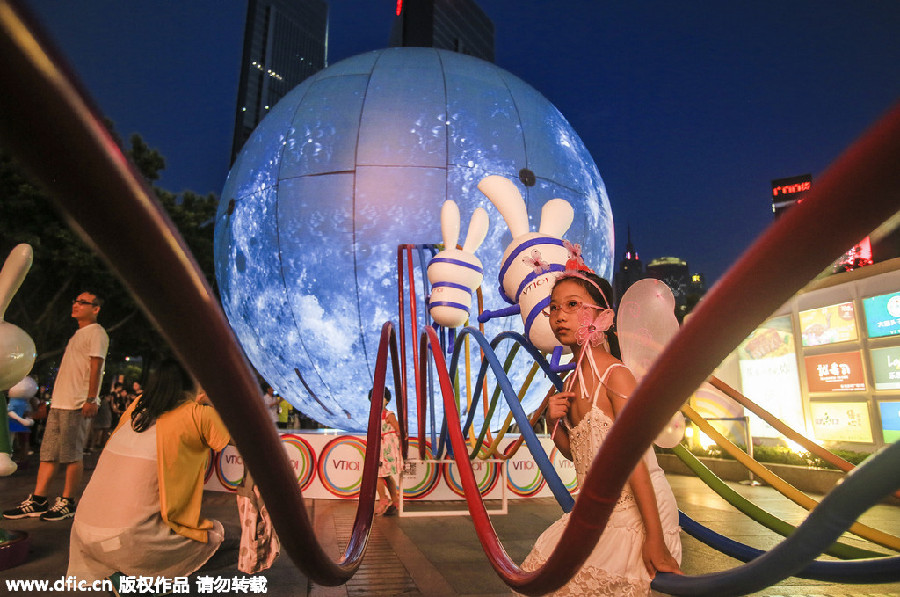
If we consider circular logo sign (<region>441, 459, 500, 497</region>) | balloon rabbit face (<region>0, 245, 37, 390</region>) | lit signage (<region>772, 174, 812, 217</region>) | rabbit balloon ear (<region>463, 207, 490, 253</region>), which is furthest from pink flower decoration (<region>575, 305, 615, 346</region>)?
lit signage (<region>772, 174, 812, 217</region>)

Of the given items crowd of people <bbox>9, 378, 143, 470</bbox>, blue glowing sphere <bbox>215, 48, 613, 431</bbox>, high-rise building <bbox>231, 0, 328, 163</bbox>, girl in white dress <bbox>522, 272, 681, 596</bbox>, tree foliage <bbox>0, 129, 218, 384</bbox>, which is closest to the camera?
girl in white dress <bbox>522, 272, 681, 596</bbox>

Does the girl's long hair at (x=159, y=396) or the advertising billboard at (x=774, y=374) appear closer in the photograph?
the girl's long hair at (x=159, y=396)

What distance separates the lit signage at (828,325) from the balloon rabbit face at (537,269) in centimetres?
858

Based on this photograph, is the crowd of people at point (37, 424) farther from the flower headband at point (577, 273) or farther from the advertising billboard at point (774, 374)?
the advertising billboard at point (774, 374)

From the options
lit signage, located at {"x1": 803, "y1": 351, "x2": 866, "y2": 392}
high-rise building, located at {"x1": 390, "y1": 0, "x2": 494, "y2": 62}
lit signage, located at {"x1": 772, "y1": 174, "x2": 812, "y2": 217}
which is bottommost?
lit signage, located at {"x1": 803, "y1": 351, "x2": 866, "y2": 392}

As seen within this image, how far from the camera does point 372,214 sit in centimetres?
594

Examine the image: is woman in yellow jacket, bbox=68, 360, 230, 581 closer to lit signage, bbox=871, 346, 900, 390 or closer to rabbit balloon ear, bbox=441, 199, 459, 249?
rabbit balloon ear, bbox=441, 199, 459, 249

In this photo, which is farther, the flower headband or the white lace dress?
the flower headband

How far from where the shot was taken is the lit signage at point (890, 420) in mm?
8977

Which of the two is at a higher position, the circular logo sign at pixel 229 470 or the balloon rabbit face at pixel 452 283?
the balloon rabbit face at pixel 452 283

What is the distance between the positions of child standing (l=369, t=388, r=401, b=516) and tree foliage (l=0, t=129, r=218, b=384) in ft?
23.1

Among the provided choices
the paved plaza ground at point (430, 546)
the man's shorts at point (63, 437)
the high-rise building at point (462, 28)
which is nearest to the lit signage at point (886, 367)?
the paved plaza ground at point (430, 546)

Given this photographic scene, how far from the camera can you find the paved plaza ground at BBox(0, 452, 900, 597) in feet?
11.0

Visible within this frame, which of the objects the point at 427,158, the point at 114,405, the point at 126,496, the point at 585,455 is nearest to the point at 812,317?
the point at 427,158
